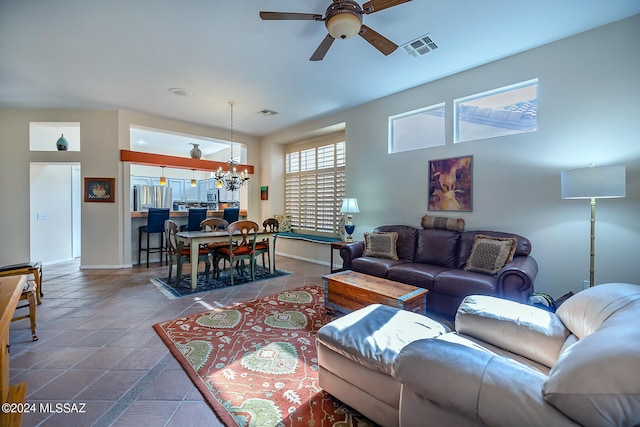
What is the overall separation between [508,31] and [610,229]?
7.31ft

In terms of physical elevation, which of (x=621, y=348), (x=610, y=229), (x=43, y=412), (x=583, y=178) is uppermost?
(x=583, y=178)

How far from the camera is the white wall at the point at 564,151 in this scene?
2566mm

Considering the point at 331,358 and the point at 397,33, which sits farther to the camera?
the point at 397,33

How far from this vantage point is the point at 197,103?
4605 millimetres

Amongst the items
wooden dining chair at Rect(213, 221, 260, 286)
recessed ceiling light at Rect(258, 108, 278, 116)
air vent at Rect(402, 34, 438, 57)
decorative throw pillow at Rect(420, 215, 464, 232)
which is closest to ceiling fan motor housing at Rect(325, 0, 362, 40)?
air vent at Rect(402, 34, 438, 57)

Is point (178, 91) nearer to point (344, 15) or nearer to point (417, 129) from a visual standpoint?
point (344, 15)

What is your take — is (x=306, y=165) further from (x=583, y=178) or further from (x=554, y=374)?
(x=554, y=374)

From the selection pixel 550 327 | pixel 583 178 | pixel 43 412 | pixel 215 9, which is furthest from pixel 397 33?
pixel 43 412

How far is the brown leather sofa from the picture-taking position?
2.49 meters

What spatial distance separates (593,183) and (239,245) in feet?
14.0

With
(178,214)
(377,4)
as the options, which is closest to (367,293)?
(377,4)

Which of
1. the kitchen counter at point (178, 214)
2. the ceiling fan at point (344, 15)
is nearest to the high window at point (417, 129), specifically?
the ceiling fan at point (344, 15)

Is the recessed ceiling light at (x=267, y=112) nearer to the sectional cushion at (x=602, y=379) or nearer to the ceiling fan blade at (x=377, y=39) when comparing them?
the ceiling fan blade at (x=377, y=39)

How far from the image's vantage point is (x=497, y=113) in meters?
3.43
